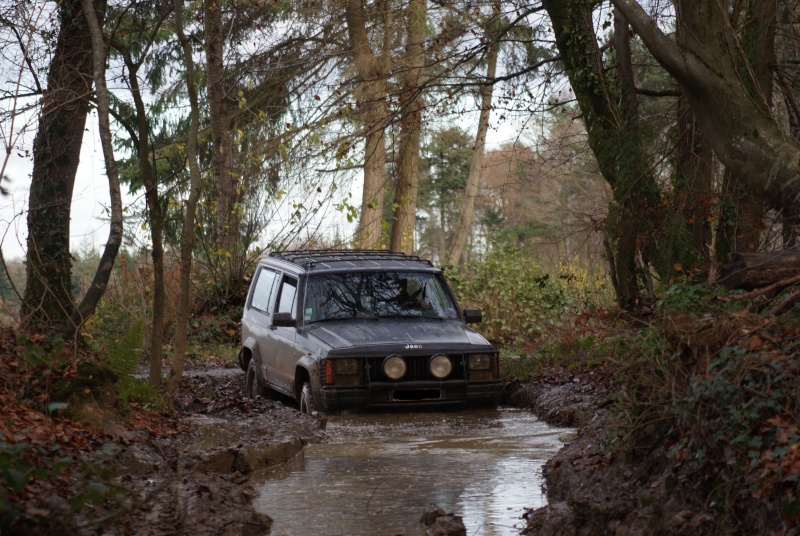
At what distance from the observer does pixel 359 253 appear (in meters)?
12.7

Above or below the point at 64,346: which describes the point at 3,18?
above

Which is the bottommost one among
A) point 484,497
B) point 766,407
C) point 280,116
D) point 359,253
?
point 484,497

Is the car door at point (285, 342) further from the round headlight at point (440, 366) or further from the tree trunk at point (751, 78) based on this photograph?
the tree trunk at point (751, 78)

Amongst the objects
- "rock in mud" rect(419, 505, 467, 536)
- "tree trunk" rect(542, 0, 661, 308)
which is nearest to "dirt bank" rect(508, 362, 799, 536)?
"rock in mud" rect(419, 505, 467, 536)

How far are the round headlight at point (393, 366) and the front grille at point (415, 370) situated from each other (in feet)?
0.16

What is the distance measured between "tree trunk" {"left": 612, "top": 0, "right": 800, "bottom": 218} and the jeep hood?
126 inches

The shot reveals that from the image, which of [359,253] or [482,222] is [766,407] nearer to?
[359,253]

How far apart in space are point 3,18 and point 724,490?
9673 millimetres

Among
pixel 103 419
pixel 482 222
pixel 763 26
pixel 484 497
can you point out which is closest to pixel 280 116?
pixel 763 26

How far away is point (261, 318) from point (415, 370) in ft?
9.43

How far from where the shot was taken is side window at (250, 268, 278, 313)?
12656 millimetres

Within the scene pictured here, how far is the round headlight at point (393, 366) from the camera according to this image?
10367mm

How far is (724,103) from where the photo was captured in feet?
32.4

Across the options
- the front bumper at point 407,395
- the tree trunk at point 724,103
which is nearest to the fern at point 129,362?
the front bumper at point 407,395
